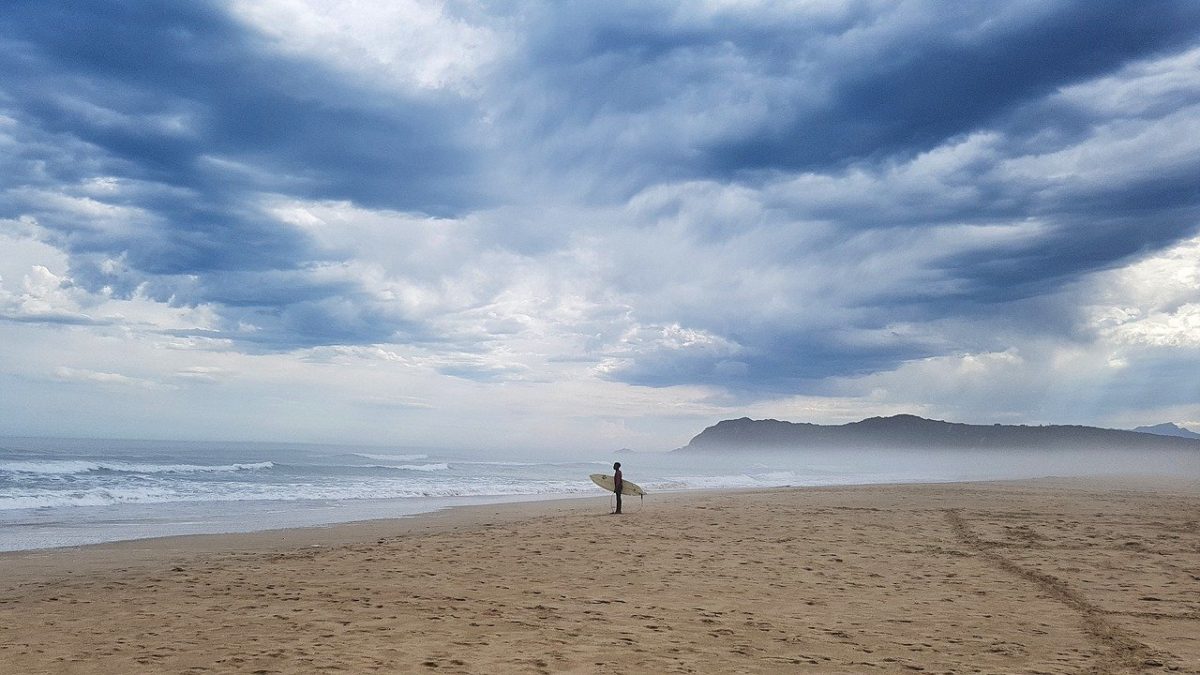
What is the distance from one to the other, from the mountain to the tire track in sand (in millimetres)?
154516

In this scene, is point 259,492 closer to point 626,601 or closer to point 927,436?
point 626,601

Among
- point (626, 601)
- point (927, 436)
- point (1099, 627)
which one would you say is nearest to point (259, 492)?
point (626, 601)

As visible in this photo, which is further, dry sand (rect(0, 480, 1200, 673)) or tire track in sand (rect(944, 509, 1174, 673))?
dry sand (rect(0, 480, 1200, 673))

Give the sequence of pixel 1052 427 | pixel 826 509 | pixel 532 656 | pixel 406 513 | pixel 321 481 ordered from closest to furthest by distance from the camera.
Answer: pixel 532 656
pixel 826 509
pixel 406 513
pixel 321 481
pixel 1052 427

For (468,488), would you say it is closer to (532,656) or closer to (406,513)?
(406,513)

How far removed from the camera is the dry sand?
22.0 feet

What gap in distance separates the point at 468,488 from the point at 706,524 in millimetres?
20574

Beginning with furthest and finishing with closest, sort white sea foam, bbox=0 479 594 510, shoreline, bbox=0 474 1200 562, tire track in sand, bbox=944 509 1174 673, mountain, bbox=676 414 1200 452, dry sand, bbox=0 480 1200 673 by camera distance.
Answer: mountain, bbox=676 414 1200 452 → white sea foam, bbox=0 479 594 510 → shoreline, bbox=0 474 1200 562 → dry sand, bbox=0 480 1200 673 → tire track in sand, bbox=944 509 1174 673

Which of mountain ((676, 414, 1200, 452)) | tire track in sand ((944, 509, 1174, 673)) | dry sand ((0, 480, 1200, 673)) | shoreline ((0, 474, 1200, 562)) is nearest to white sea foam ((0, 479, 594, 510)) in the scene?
shoreline ((0, 474, 1200, 562))

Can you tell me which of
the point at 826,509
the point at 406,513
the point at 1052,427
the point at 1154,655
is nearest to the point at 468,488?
the point at 406,513

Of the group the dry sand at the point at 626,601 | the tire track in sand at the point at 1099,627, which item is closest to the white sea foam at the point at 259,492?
the dry sand at the point at 626,601

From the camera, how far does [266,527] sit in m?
18.5

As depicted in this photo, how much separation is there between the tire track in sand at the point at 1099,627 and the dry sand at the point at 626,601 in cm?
4

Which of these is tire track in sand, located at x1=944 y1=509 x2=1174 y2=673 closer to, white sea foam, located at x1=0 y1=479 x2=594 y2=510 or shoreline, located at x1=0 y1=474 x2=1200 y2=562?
shoreline, located at x1=0 y1=474 x2=1200 y2=562
